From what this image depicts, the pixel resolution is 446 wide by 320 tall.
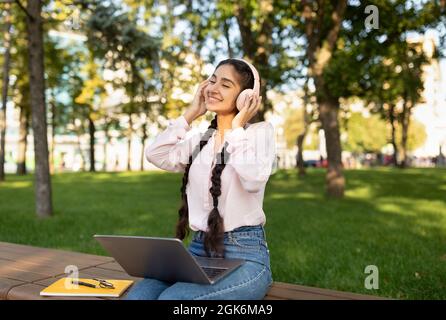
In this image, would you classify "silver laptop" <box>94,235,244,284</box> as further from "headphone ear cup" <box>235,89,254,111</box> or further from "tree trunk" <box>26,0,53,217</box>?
"tree trunk" <box>26,0,53,217</box>

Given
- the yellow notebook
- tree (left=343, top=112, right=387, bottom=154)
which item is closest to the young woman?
the yellow notebook

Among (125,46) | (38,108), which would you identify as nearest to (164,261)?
(38,108)

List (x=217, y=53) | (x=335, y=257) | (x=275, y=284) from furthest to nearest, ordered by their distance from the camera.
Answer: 1. (x=217, y=53)
2. (x=335, y=257)
3. (x=275, y=284)

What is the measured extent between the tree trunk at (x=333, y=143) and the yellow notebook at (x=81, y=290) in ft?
38.3

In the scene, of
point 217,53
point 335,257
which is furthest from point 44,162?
point 217,53

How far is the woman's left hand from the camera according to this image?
2.83 metres

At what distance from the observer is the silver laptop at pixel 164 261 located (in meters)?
2.35

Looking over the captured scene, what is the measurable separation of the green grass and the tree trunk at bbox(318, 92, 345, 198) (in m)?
0.47

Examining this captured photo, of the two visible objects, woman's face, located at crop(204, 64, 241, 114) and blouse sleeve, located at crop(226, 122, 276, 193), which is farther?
woman's face, located at crop(204, 64, 241, 114)

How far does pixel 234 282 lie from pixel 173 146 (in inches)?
40.6

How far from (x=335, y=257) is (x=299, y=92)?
2021 cm
